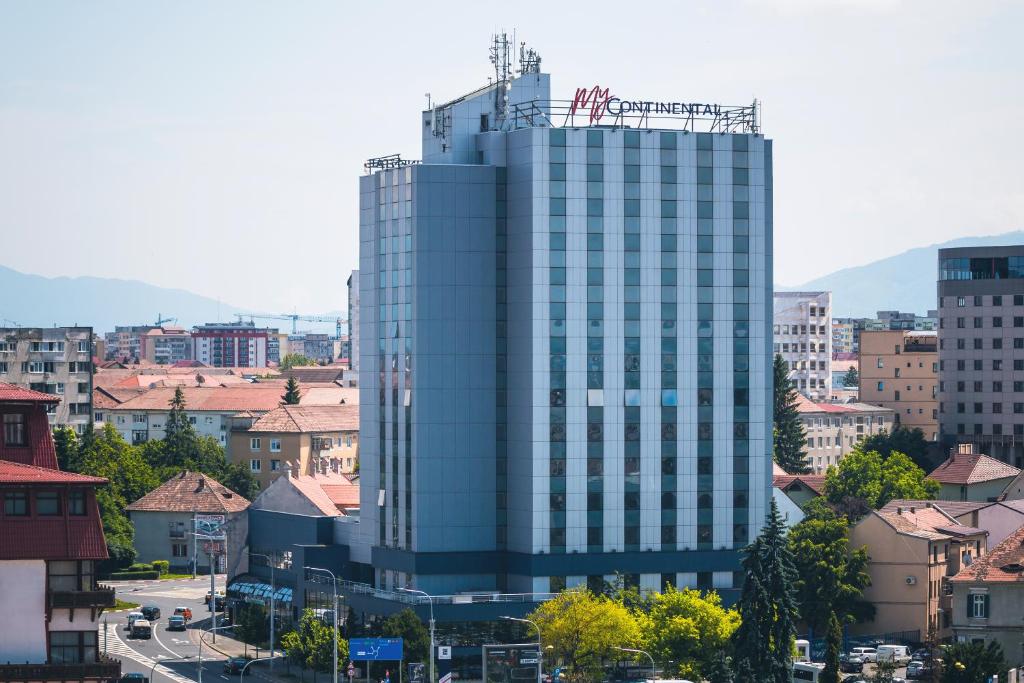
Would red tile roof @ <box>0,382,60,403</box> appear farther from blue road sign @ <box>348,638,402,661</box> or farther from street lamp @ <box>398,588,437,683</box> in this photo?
street lamp @ <box>398,588,437,683</box>

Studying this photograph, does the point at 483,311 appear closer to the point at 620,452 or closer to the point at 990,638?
the point at 620,452

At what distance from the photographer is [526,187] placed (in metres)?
158

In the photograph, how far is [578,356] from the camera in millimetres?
159125

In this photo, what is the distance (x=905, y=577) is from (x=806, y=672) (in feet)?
108

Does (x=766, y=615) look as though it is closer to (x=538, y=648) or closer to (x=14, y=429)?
(x=538, y=648)

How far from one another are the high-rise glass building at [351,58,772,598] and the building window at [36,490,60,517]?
69.6 metres

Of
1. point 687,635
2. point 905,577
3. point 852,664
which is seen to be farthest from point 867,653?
point 687,635

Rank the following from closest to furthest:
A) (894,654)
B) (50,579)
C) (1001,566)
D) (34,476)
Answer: (50,579)
(34,476)
(1001,566)
(894,654)

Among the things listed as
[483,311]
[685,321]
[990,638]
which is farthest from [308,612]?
[990,638]

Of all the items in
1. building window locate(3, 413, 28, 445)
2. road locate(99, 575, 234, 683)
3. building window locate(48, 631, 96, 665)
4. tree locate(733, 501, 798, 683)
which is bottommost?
road locate(99, 575, 234, 683)

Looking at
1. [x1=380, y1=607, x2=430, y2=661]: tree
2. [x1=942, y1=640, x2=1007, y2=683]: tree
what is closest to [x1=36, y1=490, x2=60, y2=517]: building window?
[x1=380, y1=607, x2=430, y2=661]: tree

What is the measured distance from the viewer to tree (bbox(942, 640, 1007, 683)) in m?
138

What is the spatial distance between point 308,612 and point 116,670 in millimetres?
73859

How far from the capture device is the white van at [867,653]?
16388cm
